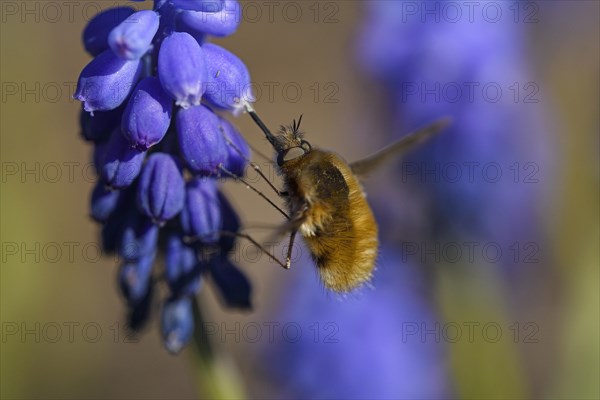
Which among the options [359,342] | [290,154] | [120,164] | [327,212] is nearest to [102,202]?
[120,164]

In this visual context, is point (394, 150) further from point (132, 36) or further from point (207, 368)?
point (132, 36)

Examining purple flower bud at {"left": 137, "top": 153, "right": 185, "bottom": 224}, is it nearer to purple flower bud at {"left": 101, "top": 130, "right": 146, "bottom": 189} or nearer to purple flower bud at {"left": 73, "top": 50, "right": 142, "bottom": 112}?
purple flower bud at {"left": 101, "top": 130, "right": 146, "bottom": 189}

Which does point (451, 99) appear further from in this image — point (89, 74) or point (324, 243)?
point (89, 74)

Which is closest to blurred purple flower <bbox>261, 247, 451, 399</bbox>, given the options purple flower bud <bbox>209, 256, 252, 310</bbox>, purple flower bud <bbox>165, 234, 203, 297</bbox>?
purple flower bud <bbox>209, 256, 252, 310</bbox>

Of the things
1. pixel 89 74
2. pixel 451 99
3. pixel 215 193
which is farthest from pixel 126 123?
pixel 451 99

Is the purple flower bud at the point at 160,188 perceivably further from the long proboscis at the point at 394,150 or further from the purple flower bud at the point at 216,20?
the long proboscis at the point at 394,150
